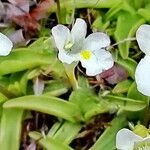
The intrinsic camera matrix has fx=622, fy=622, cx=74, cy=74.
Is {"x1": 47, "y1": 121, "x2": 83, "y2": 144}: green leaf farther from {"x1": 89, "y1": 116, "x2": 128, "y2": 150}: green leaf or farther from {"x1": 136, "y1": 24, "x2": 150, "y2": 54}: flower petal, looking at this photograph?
{"x1": 136, "y1": 24, "x2": 150, "y2": 54}: flower petal

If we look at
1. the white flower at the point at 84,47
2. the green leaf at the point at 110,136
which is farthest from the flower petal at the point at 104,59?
the green leaf at the point at 110,136

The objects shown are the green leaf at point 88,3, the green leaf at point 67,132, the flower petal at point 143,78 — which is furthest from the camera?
the green leaf at point 88,3

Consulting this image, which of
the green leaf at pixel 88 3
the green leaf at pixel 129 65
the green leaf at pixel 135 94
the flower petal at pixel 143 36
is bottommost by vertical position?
the green leaf at pixel 135 94

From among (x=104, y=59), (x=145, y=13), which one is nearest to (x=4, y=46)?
(x=104, y=59)

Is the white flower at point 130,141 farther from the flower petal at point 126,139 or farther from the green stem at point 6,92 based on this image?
the green stem at point 6,92

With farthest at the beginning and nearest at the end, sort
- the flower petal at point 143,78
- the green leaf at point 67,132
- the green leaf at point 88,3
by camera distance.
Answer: the green leaf at point 88,3 → the green leaf at point 67,132 → the flower petal at point 143,78

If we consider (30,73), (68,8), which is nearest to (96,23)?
(68,8)
